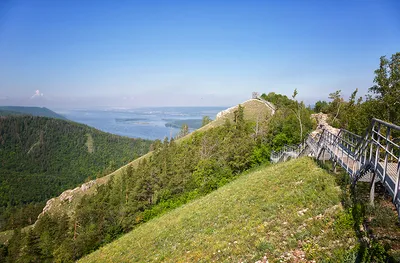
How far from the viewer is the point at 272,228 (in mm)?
11555

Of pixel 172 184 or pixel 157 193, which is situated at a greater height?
pixel 172 184

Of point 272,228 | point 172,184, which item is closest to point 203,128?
point 172,184

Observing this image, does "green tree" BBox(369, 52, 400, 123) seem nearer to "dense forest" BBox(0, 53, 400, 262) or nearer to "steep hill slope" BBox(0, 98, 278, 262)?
"dense forest" BBox(0, 53, 400, 262)

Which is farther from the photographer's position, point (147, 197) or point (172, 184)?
point (147, 197)

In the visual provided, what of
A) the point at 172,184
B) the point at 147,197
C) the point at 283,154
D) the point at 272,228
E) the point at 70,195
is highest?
the point at 272,228

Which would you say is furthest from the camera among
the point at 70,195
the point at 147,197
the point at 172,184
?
the point at 70,195

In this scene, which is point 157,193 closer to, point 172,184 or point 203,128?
point 172,184

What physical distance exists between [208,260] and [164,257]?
4.45 meters

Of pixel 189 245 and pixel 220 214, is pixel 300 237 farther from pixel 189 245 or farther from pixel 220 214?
pixel 220 214

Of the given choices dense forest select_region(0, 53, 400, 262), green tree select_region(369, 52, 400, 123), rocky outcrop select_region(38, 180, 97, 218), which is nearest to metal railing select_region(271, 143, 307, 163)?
dense forest select_region(0, 53, 400, 262)

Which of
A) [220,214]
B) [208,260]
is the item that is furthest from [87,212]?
[208,260]

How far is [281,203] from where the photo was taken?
14.2 meters

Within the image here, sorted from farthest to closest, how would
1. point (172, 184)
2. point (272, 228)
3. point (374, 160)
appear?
point (172, 184)
point (272, 228)
point (374, 160)

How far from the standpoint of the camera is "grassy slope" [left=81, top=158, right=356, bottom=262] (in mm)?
9500
